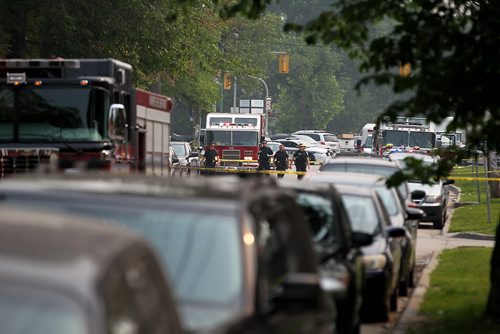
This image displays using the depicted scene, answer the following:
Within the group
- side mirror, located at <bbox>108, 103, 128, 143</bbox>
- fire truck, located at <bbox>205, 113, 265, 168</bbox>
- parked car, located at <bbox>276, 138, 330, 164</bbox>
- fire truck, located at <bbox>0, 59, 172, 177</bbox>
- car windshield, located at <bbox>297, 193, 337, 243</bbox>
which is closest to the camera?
car windshield, located at <bbox>297, 193, 337, 243</bbox>

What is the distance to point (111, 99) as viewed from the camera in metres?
20.3

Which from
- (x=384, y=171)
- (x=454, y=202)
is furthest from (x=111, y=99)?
(x=454, y=202)

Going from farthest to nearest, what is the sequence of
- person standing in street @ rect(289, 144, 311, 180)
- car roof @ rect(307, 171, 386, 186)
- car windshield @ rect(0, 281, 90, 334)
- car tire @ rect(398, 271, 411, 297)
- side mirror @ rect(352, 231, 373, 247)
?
person standing in street @ rect(289, 144, 311, 180) < car tire @ rect(398, 271, 411, 297) < car roof @ rect(307, 171, 386, 186) < side mirror @ rect(352, 231, 373, 247) < car windshield @ rect(0, 281, 90, 334)

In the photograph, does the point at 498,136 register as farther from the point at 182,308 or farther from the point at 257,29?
the point at 257,29

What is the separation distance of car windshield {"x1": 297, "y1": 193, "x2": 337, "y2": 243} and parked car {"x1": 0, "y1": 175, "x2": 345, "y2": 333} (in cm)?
427

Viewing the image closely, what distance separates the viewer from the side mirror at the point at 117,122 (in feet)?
64.5

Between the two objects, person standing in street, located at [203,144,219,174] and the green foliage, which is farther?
person standing in street, located at [203,144,219,174]

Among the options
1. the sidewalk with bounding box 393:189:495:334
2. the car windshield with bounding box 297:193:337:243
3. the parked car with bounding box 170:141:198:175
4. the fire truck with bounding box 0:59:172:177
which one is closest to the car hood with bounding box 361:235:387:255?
the sidewalk with bounding box 393:189:495:334

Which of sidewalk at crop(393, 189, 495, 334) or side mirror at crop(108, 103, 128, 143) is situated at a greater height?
side mirror at crop(108, 103, 128, 143)

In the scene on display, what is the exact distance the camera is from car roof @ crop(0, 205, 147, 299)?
143 inches

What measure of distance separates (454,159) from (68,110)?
7696 mm

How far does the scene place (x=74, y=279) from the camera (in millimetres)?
3652

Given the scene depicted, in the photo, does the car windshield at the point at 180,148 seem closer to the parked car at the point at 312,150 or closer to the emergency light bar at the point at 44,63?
the parked car at the point at 312,150

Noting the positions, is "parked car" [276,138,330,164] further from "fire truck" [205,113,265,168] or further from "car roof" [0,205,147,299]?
"car roof" [0,205,147,299]
